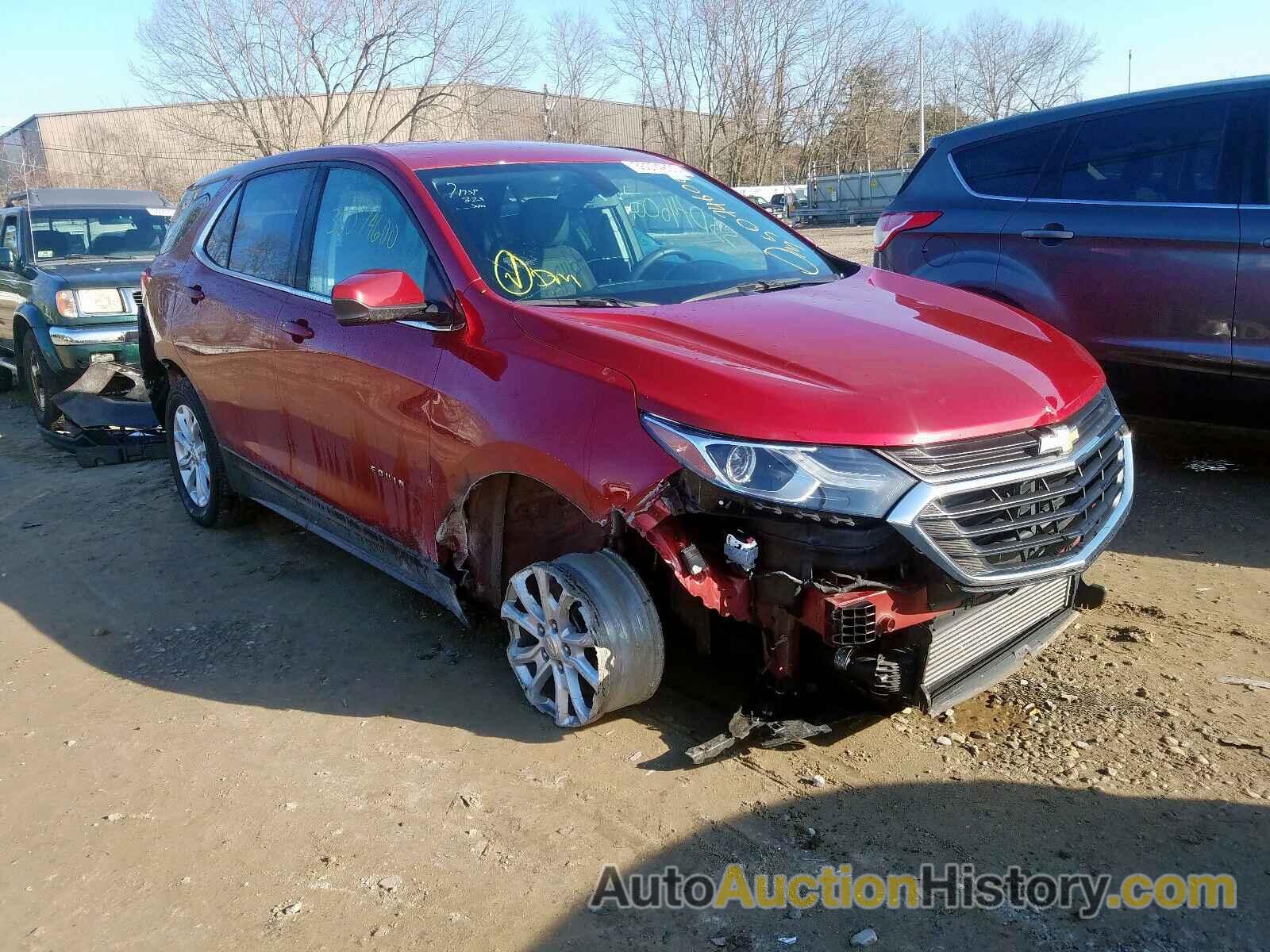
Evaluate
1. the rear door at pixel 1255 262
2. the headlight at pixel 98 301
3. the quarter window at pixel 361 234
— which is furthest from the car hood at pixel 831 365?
the headlight at pixel 98 301

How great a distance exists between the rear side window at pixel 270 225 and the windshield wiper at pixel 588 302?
1.55 m

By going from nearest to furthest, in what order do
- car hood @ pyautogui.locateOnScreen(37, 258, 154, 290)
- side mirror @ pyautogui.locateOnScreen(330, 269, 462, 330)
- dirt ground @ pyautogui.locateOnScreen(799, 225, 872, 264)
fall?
1. side mirror @ pyautogui.locateOnScreen(330, 269, 462, 330)
2. car hood @ pyautogui.locateOnScreen(37, 258, 154, 290)
3. dirt ground @ pyautogui.locateOnScreen(799, 225, 872, 264)

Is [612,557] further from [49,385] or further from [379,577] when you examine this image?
[49,385]

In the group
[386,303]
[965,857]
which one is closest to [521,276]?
[386,303]

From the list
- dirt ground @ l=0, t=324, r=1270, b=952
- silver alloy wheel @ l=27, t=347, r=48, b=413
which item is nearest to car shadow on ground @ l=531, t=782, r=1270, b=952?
dirt ground @ l=0, t=324, r=1270, b=952

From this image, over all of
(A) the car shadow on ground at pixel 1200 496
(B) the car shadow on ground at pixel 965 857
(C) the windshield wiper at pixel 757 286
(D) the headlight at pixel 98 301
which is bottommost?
(B) the car shadow on ground at pixel 965 857

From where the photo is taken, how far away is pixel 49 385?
8570 millimetres

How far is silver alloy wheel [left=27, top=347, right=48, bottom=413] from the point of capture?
28.7 feet

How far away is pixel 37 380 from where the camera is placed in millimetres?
9039

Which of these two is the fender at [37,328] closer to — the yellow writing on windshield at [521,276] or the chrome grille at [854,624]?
the yellow writing on windshield at [521,276]

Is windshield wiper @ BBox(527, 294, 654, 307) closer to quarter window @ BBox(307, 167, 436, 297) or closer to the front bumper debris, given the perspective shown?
quarter window @ BBox(307, 167, 436, 297)

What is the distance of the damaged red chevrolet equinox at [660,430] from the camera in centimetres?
278

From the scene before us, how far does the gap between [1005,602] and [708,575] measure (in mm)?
911

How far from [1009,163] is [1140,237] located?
0.95 m
